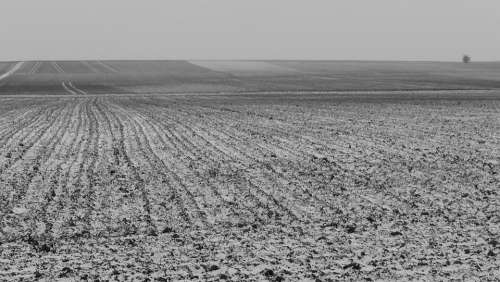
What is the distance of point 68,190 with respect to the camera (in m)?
10.9

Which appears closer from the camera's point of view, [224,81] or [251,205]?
[251,205]

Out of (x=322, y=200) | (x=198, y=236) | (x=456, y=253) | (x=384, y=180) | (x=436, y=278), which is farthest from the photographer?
(x=384, y=180)

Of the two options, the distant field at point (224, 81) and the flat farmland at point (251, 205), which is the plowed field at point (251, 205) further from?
the distant field at point (224, 81)

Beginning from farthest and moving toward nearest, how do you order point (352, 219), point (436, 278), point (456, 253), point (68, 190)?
point (68, 190)
point (352, 219)
point (456, 253)
point (436, 278)

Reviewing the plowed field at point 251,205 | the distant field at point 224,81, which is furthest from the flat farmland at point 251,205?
the distant field at point 224,81

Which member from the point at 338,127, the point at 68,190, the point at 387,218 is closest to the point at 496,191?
the point at 387,218

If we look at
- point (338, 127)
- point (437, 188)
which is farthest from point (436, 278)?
point (338, 127)

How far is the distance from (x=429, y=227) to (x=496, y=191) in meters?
2.86

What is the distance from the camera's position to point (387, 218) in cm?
905

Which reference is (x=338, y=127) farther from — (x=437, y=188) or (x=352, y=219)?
(x=352, y=219)

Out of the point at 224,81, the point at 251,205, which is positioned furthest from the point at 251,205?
the point at 224,81

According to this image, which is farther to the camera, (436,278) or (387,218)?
(387,218)

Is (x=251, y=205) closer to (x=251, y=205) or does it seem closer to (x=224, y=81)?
(x=251, y=205)

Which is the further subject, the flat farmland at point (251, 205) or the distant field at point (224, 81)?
the distant field at point (224, 81)
